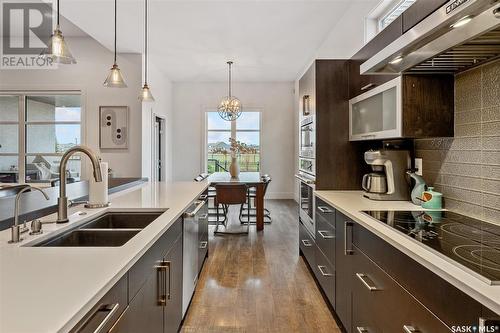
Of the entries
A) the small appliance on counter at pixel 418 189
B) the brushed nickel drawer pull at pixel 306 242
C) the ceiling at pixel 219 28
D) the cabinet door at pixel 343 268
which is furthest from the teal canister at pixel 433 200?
the ceiling at pixel 219 28

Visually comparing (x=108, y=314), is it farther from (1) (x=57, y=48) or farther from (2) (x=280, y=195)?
(2) (x=280, y=195)

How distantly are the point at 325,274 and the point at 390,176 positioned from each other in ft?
2.98

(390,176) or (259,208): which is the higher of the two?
(390,176)

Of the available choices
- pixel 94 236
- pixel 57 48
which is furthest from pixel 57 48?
pixel 94 236

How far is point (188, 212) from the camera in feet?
7.30

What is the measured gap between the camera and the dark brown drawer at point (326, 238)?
227 centimetres

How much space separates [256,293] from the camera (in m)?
2.74

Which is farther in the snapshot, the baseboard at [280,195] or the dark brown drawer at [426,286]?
the baseboard at [280,195]

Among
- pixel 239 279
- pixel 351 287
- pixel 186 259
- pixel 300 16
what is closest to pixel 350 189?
pixel 351 287

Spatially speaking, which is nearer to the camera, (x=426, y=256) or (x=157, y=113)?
(x=426, y=256)

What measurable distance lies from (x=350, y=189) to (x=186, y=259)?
155 centimetres

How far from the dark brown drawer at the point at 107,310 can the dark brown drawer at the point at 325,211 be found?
63.1 inches

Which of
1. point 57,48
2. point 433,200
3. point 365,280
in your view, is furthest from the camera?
point 57,48

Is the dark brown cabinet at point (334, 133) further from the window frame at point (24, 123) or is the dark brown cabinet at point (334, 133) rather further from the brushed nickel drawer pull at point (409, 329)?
the window frame at point (24, 123)
